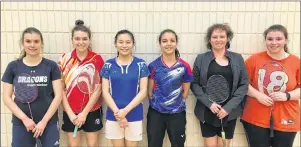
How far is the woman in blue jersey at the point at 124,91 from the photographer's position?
10.9ft

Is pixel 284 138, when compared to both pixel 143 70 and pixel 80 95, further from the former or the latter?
pixel 80 95

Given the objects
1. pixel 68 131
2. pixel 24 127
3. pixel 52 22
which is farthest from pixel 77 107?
pixel 52 22

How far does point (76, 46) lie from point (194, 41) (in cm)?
147

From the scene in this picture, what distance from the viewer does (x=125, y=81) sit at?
10.9 ft

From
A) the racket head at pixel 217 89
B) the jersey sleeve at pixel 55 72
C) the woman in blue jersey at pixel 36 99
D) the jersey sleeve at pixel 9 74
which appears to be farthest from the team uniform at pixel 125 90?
the jersey sleeve at pixel 9 74

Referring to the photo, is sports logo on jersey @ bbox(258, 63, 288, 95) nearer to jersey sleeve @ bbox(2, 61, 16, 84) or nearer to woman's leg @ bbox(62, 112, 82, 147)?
woman's leg @ bbox(62, 112, 82, 147)

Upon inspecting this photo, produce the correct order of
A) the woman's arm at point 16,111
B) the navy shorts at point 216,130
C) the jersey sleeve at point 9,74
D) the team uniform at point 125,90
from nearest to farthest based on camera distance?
the woman's arm at point 16,111 < the jersey sleeve at point 9,74 < the team uniform at point 125,90 < the navy shorts at point 216,130

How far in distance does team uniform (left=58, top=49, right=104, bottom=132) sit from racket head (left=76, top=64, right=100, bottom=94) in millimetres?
34

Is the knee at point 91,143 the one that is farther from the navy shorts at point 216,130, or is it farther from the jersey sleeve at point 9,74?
the navy shorts at point 216,130

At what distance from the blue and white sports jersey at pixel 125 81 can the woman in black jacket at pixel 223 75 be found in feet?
2.15

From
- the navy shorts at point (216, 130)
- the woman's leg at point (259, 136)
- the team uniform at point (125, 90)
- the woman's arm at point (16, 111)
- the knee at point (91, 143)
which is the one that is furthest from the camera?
the knee at point (91, 143)

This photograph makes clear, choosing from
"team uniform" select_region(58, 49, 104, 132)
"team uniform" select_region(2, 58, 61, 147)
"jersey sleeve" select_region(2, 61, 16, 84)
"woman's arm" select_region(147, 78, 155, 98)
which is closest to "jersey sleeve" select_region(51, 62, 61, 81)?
"team uniform" select_region(2, 58, 61, 147)

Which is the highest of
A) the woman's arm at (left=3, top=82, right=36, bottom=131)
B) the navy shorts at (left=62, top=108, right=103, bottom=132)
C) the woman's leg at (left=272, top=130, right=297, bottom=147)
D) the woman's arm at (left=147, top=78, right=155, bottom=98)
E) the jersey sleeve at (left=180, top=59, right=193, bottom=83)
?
the jersey sleeve at (left=180, top=59, right=193, bottom=83)

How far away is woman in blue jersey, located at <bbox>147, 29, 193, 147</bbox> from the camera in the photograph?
3.39m
